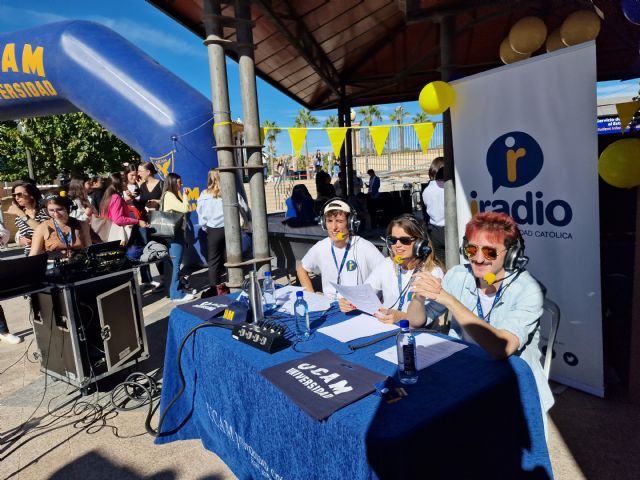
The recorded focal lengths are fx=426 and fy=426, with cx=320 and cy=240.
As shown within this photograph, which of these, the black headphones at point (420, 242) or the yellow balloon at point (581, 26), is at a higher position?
the yellow balloon at point (581, 26)

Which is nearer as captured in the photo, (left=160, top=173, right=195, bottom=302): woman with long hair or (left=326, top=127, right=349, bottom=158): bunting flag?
(left=326, top=127, right=349, bottom=158): bunting flag

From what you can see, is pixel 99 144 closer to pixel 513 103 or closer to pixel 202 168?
pixel 202 168

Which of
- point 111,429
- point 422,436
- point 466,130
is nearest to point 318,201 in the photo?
point 466,130

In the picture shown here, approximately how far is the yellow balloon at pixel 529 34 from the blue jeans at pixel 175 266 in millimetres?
5080

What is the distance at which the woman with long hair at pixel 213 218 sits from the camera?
6.17 m

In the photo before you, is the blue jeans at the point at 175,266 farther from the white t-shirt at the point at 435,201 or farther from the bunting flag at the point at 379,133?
the white t-shirt at the point at 435,201

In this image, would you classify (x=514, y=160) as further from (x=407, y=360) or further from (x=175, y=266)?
(x=175, y=266)

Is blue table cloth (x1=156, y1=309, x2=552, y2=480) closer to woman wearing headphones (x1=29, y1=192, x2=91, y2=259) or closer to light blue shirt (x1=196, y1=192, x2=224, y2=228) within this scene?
woman wearing headphones (x1=29, y1=192, x2=91, y2=259)

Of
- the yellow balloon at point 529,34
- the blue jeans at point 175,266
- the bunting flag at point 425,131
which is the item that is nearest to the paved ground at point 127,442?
the blue jeans at point 175,266

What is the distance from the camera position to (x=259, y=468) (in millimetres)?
2156

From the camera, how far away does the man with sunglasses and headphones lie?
6.50ft

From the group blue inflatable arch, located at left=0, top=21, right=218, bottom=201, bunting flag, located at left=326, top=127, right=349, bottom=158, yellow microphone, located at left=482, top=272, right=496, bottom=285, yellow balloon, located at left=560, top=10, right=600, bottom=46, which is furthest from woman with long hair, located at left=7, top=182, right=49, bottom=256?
yellow balloon, located at left=560, top=10, right=600, bottom=46

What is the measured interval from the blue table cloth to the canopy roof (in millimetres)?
3200

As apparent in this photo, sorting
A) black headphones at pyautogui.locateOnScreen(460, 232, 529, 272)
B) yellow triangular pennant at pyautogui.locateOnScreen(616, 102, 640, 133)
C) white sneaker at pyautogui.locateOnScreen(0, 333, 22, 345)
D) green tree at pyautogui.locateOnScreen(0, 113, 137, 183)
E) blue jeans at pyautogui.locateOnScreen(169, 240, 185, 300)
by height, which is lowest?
white sneaker at pyautogui.locateOnScreen(0, 333, 22, 345)
